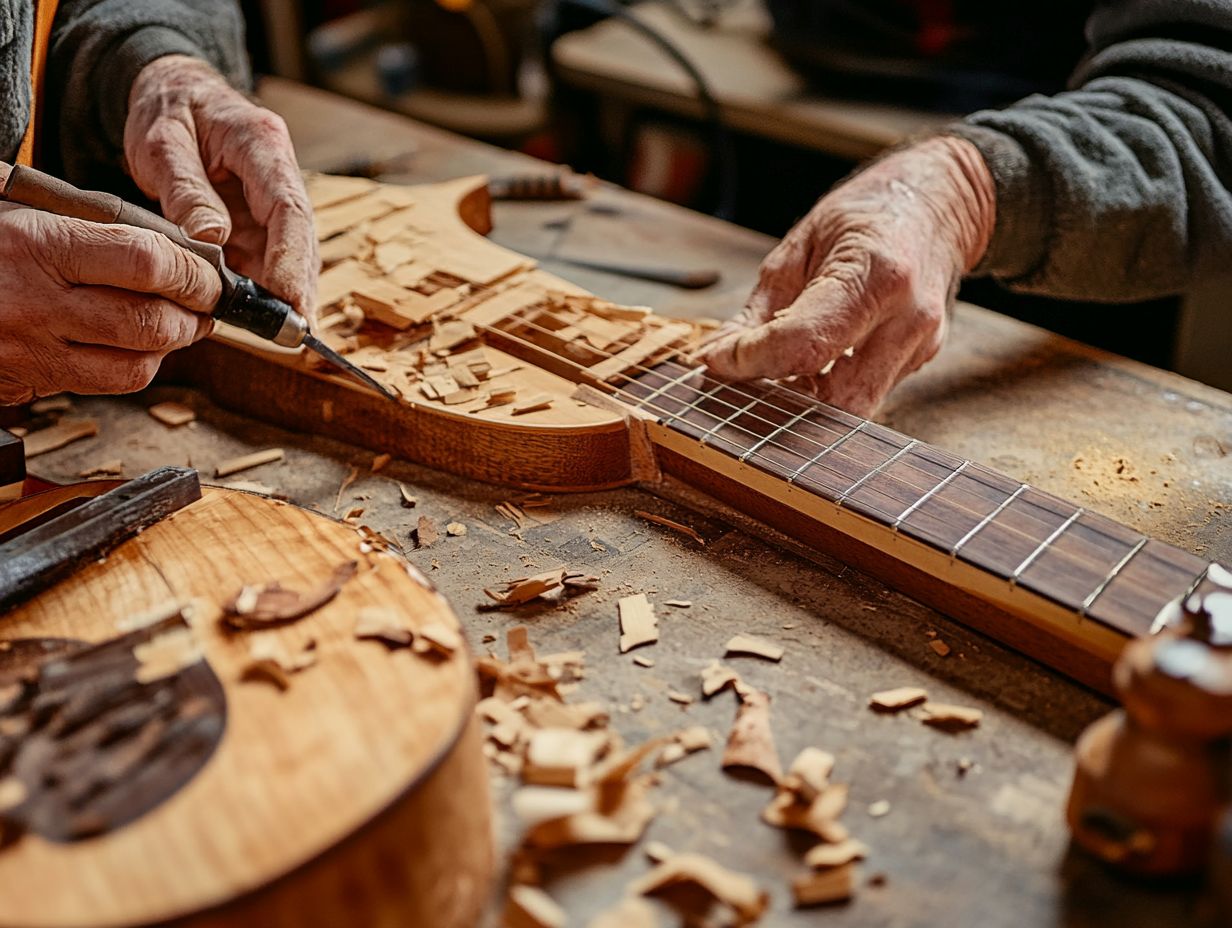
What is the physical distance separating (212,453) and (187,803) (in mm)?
952

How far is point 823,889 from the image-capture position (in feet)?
3.12

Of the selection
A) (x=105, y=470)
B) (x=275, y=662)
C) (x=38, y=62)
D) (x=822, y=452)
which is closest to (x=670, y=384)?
(x=822, y=452)

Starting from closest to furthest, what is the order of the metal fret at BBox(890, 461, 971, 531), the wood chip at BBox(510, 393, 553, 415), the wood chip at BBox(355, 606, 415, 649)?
1. the wood chip at BBox(355, 606, 415, 649)
2. the metal fret at BBox(890, 461, 971, 531)
3. the wood chip at BBox(510, 393, 553, 415)

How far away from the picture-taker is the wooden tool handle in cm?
131

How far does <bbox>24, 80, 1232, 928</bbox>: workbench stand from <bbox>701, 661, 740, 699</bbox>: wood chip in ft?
0.07

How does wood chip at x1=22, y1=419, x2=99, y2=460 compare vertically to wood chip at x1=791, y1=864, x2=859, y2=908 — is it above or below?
above

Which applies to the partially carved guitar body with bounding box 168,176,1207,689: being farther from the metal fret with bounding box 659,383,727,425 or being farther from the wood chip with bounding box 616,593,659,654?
the wood chip with bounding box 616,593,659,654

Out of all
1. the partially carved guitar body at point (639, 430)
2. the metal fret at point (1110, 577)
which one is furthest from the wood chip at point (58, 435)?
the metal fret at point (1110, 577)

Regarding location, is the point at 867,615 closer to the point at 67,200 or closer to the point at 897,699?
the point at 897,699

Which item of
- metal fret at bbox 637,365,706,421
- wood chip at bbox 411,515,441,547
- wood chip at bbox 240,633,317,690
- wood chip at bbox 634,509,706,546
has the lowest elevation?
wood chip at bbox 411,515,441,547

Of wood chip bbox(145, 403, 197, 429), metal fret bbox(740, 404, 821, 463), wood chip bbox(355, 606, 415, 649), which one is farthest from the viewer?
wood chip bbox(145, 403, 197, 429)

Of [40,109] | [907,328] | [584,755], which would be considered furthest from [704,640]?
[40,109]

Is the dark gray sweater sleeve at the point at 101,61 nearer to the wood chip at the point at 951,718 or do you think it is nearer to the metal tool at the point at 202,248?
the metal tool at the point at 202,248

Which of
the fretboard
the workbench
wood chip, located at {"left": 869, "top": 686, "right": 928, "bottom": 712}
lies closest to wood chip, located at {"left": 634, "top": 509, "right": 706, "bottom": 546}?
the workbench
